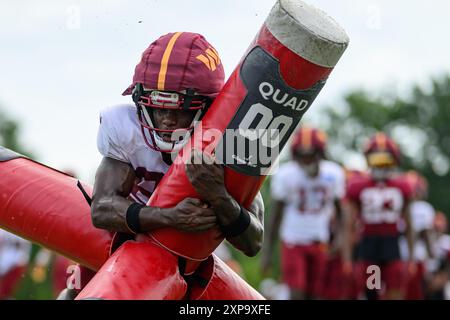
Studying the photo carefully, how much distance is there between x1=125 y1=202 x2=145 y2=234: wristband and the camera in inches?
155

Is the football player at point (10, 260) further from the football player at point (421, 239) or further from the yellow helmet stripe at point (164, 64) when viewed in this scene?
the yellow helmet stripe at point (164, 64)

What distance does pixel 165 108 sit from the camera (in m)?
3.97

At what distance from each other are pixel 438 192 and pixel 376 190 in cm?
2681

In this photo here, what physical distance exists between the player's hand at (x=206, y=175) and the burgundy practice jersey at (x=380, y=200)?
5436mm

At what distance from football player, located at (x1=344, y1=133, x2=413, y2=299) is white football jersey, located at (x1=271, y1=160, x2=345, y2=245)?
35 centimetres

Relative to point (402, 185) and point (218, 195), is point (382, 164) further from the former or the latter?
point (218, 195)

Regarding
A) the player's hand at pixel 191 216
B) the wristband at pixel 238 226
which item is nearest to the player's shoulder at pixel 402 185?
the wristband at pixel 238 226

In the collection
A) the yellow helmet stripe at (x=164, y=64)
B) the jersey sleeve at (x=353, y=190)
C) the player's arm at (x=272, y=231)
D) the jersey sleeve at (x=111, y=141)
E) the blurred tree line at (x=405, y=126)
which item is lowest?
the blurred tree line at (x=405, y=126)

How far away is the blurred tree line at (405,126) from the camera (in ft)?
120

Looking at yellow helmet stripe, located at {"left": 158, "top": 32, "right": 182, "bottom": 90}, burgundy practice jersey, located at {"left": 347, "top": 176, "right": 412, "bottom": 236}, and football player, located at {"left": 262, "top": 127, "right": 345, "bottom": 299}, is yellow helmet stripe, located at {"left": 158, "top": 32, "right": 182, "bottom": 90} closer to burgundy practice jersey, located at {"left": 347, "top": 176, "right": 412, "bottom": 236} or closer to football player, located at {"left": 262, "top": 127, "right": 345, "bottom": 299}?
football player, located at {"left": 262, "top": 127, "right": 345, "bottom": 299}
